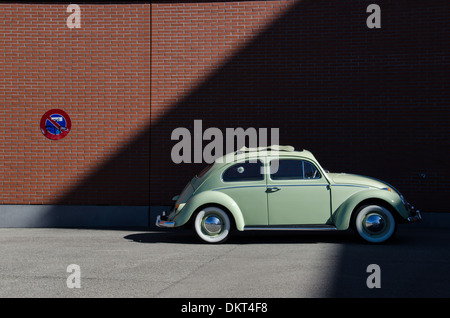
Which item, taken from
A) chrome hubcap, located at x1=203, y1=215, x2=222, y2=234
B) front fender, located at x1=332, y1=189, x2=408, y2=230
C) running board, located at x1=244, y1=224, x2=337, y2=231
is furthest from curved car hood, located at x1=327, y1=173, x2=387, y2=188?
chrome hubcap, located at x1=203, y1=215, x2=222, y2=234

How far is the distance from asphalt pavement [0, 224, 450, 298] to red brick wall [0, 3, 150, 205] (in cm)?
208

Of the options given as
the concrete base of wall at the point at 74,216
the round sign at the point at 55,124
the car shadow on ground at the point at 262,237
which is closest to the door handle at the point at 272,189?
the car shadow on ground at the point at 262,237

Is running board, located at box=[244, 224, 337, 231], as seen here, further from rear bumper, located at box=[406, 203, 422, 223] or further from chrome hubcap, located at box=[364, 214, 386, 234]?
rear bumper, located at box=[406, 203, 422, 223]

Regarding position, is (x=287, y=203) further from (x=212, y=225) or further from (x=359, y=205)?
(x=212, y=225)

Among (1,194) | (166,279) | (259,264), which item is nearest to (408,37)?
(259,264)

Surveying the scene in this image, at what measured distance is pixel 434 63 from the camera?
12.8 metres

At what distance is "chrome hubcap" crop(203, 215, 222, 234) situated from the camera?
397 inches

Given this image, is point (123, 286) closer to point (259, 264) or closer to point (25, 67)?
point (259, 264)

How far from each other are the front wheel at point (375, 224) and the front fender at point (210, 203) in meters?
1.96

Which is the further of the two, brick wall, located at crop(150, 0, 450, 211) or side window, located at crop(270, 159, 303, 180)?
brick wall, located at crop(150, 0, 450, 211)

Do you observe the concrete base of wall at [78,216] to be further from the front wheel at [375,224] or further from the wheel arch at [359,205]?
the front wheel at [375,224]

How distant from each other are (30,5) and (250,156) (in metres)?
6.89

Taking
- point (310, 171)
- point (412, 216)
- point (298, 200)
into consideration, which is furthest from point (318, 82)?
point (412, 216)

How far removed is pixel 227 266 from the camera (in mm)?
7891
